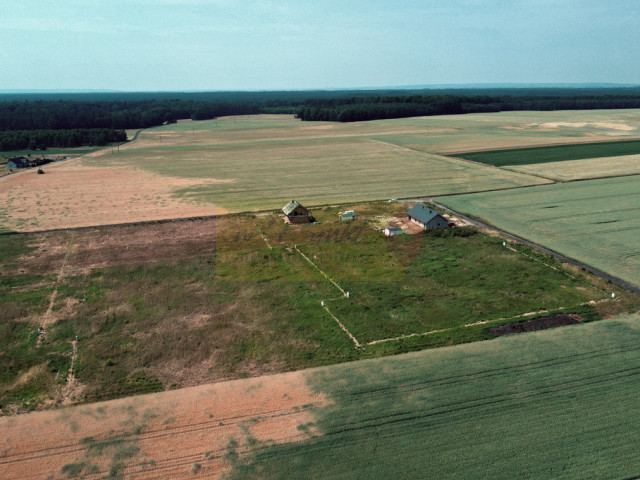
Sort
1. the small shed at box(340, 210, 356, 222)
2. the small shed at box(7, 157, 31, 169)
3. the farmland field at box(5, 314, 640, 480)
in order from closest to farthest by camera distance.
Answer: the farmland field at box(5, 314, 640, 480), the small shed at box(340, 210, 356, 222), the small shed at box(7, 157, 31, 169)

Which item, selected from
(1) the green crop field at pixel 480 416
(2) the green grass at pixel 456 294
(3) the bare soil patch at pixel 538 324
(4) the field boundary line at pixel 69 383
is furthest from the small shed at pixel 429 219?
(4) the field boundary line at pixel 69 383

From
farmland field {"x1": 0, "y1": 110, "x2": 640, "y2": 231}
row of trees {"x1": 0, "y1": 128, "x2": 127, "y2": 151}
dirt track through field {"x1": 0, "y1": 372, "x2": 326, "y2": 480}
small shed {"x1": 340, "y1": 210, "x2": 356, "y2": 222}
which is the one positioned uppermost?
row of trees {"x1": 0, "y1": 128, "x2": 127, "y2": 151}

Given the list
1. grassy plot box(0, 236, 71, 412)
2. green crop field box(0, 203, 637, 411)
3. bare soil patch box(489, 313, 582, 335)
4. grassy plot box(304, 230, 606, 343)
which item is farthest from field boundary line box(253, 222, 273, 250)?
bare soil patch box(489, 313, 582, 335)

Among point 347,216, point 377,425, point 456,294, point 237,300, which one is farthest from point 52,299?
point 456,294

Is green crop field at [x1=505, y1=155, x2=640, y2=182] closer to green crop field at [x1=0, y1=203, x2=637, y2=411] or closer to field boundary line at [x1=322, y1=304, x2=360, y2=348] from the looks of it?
green crop field at [x1=0, y1=203, x2=637, y2=411]

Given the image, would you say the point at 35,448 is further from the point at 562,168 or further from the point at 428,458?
the point at 562,168

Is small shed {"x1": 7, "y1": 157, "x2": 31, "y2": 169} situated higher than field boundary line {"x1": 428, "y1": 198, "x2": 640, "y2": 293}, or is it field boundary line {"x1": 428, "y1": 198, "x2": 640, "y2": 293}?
small shed {"x1": 7, "y1": 157, "x2": 31, "y2": 169}
